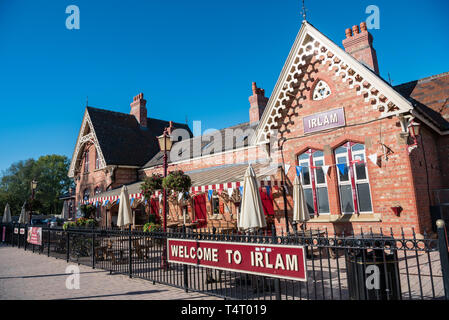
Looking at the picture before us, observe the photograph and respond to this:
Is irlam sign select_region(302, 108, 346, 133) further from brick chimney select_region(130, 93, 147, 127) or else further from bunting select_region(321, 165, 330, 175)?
brick chimney select_region(130, 93, 147, 127)

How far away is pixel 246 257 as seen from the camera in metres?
5.12

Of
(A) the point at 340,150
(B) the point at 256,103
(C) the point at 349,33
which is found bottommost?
(A) the point at 340,150

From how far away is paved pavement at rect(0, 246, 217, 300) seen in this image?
6105 millimetres

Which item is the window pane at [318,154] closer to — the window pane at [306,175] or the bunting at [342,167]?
the window pane at [306,175]

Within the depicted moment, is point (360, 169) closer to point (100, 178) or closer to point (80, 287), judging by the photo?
point (80, 287)

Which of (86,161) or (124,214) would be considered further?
(86,161)

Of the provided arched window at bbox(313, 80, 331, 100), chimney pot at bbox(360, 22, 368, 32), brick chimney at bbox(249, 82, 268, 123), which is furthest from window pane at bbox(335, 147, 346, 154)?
brick chimney at bbox(249, 82, 268, 123)

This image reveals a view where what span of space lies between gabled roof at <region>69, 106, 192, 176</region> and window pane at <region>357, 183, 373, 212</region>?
18570 mm

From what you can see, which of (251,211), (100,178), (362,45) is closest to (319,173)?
(251,211)

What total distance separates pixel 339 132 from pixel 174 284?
7629mm

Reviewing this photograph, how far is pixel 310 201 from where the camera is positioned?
1126 centimetres

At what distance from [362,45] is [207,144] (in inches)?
461

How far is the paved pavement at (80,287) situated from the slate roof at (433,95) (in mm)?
11723

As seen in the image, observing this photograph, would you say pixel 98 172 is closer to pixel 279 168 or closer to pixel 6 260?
pixel 6 260
